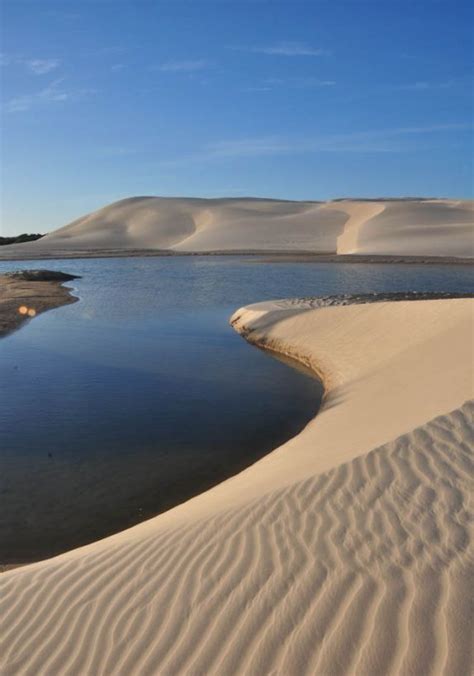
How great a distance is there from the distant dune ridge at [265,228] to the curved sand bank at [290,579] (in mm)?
38241

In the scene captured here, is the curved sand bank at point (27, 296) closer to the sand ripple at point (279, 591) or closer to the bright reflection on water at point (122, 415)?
the bright reflection on water at point (122, 415)

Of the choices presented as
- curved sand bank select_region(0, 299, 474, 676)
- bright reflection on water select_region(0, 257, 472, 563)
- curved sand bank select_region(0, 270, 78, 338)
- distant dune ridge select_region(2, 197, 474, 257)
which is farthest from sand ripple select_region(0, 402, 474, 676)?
distant dune ridge select_region(2, 197, 474, 257)

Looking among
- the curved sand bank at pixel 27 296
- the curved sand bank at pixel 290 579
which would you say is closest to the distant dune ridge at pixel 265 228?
the curved sand bank at pixel 27 296

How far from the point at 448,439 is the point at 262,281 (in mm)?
22356

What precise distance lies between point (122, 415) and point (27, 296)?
1440cm

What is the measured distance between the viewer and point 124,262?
4259cm

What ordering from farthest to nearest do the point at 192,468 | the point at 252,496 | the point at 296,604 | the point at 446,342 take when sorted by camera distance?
the point at 446,342
the point at 192,468
the point at 252,496
the point at 296,604

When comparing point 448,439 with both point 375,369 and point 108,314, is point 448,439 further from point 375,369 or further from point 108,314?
point 108,314

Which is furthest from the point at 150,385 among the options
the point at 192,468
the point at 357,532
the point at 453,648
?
the point at 453,648

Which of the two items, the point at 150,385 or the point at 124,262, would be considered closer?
the point at 150,385

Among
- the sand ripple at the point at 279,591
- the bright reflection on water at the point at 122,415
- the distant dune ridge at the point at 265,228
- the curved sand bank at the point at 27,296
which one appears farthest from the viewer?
the distant dune ridge at the point at 265,228

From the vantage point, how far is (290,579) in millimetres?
3150

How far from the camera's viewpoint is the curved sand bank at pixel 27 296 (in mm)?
16938

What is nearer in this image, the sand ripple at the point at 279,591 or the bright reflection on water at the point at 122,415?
the sand ripple at the point at 279,591
